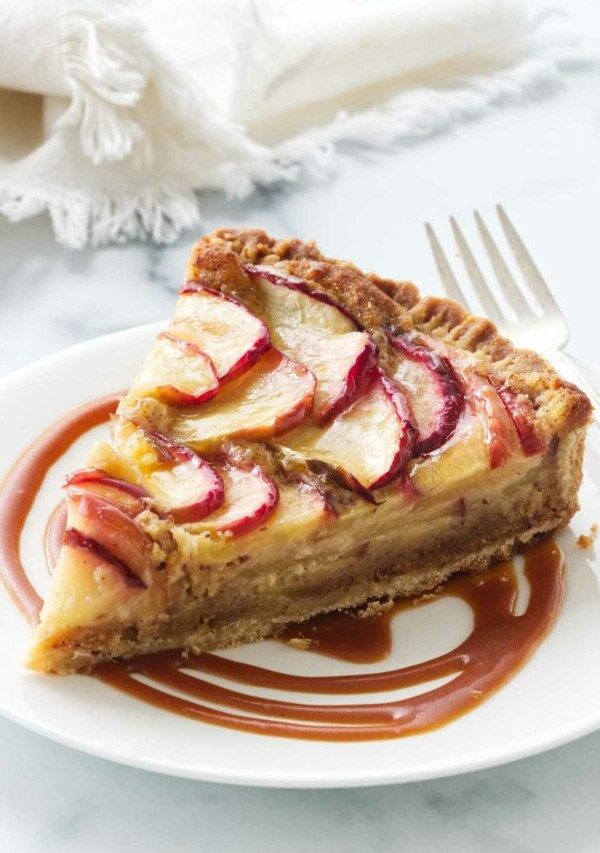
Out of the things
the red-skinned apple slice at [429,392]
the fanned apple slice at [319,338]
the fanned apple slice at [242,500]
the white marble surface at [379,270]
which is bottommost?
the white marble surface at [379,270]

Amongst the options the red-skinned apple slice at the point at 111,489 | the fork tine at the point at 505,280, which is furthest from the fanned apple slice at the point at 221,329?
the fork tine at the point at 505,280

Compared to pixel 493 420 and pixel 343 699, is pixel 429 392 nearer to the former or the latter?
pixel 493 420

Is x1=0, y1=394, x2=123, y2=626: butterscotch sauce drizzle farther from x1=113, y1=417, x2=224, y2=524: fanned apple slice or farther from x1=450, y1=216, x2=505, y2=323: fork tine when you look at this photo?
x1=450, y1=216, x2=505, y2=323: fork tine

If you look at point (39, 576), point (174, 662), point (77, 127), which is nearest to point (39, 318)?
point (77, 127)

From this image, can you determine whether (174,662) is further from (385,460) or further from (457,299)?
(457,299)

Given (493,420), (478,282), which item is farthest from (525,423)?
(478,282)

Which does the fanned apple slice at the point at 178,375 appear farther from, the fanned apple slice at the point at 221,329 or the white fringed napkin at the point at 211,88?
the white fringed napkin at the point at 211,88
